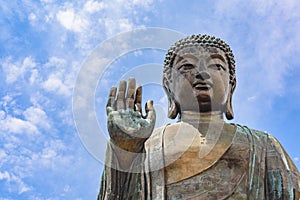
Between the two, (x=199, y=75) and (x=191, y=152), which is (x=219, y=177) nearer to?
(x=191, y=152)

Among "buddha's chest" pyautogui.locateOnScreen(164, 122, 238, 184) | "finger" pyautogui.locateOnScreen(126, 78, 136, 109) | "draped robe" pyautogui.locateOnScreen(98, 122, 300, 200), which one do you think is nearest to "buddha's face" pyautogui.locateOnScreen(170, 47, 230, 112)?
"buddha's chest" pyautogui.locateOnScreen(164, 122, 238, 184)

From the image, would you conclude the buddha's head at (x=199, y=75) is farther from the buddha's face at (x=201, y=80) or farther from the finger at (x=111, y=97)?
the finger at (x=111, y=97)

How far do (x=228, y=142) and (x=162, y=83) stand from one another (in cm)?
135

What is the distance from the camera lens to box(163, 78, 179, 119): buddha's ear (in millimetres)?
8344

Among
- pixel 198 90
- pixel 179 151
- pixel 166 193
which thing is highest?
pixel 198 90

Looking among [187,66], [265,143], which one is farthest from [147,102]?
[265,143]

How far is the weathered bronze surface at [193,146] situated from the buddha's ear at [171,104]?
1cm

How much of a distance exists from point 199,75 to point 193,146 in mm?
895

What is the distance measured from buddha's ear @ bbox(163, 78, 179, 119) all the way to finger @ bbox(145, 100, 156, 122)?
103 centimetres

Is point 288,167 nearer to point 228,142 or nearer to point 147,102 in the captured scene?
point 228,142

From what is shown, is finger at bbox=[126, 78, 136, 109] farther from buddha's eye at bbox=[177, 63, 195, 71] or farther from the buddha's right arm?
buddha's eye at bbox=[177, 63, 195, 71]

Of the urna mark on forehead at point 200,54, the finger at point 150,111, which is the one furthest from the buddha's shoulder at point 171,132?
the urna mark on forehead at point 200,54

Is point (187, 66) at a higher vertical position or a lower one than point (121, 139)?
higher

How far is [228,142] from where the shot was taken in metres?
7.71
